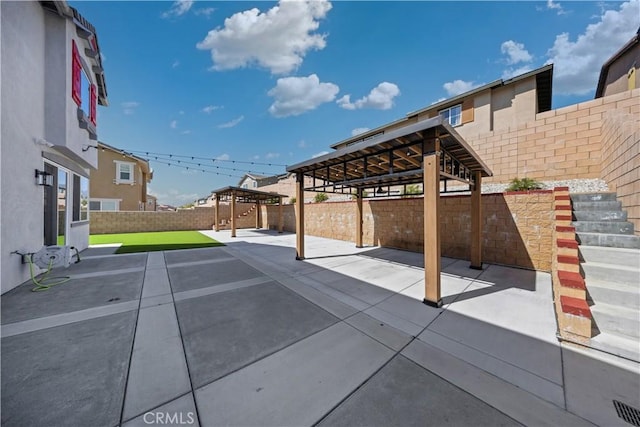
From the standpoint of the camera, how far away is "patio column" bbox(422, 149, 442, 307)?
3615mm

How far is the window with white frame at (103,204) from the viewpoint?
16.2m

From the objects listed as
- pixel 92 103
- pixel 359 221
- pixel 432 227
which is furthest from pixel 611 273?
pixel 92 103

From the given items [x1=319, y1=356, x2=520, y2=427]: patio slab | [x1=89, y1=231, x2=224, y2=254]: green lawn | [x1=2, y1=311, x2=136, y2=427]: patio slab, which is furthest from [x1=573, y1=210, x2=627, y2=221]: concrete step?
[x1=89, y1=231, x2=224, y2=254]: green lawn

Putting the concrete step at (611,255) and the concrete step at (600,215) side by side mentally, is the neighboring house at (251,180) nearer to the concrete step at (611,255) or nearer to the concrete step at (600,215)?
the concrete step at (600,215)

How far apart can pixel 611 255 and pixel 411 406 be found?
4221mm

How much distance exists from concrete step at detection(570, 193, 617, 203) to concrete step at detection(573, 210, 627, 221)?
1.70 feet

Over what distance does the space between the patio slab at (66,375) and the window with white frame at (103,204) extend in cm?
1860

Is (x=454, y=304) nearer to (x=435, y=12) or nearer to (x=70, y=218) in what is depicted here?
(x=435, y=12)

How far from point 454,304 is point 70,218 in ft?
34.9

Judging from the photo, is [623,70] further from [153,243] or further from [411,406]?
[153,243]

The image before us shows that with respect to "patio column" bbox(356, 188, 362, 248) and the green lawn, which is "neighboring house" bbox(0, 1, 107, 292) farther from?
"patio column" bbox(356, 188, 362, 248)

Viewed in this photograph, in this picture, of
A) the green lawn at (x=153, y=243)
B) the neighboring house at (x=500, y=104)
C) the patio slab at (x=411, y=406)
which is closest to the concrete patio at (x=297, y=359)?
the patio slab at (x=411, y=406)

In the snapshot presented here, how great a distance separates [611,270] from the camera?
3.18 metres

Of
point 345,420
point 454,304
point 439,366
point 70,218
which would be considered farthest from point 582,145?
point 70,218
